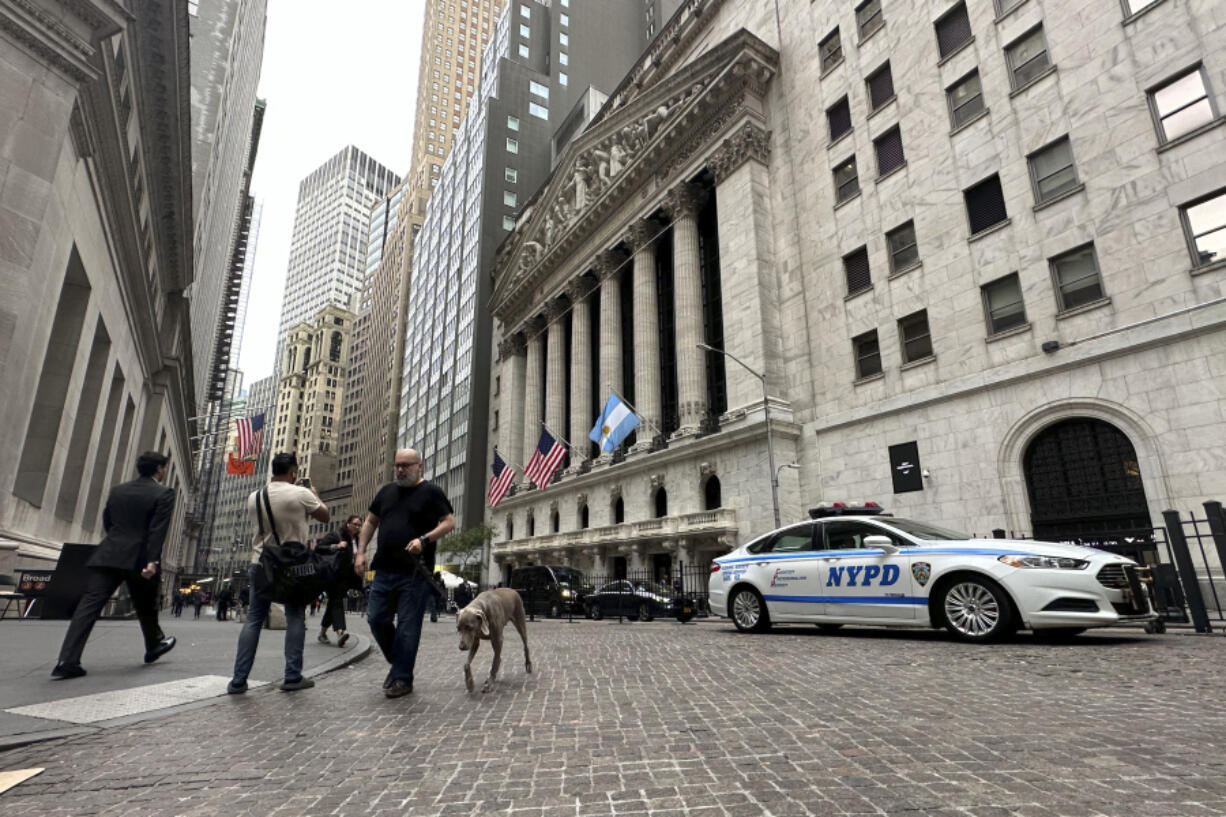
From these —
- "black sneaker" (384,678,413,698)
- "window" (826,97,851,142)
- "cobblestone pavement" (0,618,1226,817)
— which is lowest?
"cobblestone pavement" (0,618,1226,817)

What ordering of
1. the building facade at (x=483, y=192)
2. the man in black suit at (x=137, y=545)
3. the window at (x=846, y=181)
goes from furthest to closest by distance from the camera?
the building facade at (x=483, y=192), the window at (x=846, y=181), the man in black suit at (x=137, y=545)

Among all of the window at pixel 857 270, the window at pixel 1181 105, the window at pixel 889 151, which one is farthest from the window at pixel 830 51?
the window at pixel 1181 105

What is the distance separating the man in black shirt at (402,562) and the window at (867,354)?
22587 millimetres

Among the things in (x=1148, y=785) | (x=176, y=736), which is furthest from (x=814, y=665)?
(x=176, y=736)

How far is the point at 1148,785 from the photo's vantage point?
3.02 meters

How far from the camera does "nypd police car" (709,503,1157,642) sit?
8.36 metres

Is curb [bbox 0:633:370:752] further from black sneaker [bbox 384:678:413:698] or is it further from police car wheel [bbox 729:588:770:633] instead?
police car wheel [bbox 729:588:770:633]

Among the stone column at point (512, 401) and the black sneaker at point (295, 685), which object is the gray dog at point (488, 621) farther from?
the stone column at point (512, 401)

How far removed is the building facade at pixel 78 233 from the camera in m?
11.8

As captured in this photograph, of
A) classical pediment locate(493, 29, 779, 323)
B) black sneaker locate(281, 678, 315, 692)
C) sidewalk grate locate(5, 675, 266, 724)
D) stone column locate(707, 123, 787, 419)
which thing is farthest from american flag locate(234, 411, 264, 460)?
black sneaker locate(281, 678, 315, 692)

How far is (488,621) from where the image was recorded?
625 cm

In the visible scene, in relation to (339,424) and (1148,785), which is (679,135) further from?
(339,424)

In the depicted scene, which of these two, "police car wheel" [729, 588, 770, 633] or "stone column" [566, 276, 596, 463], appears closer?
"police car wheel" [729, 588, 770, 633]

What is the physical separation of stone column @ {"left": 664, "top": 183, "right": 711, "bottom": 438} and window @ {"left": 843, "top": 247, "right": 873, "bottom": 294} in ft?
26.4
